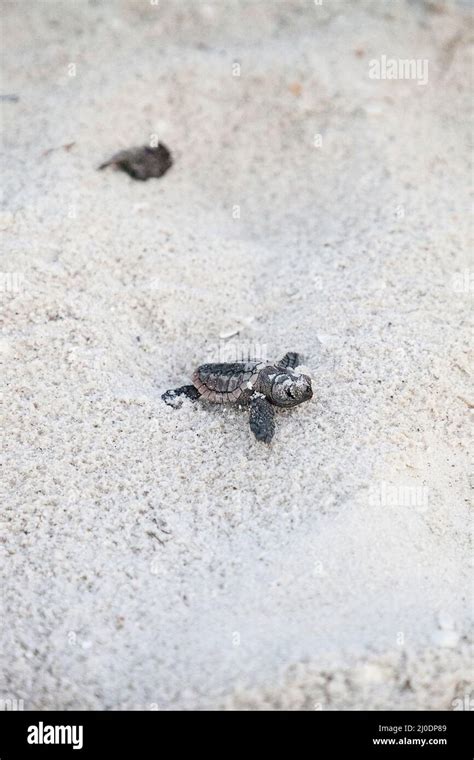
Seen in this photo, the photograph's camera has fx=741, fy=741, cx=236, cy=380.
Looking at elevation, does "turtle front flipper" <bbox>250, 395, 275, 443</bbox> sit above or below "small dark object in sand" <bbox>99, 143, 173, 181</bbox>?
below

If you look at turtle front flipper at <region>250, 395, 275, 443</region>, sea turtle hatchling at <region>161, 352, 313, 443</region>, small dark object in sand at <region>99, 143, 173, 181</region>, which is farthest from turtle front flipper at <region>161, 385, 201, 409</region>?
small dark object in sand at <region>99, 143, 173, 181</region>

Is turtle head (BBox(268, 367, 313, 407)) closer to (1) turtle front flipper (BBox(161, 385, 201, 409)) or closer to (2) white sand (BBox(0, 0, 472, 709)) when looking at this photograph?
(2) white sand (BBox(0, 0, 472, 709))

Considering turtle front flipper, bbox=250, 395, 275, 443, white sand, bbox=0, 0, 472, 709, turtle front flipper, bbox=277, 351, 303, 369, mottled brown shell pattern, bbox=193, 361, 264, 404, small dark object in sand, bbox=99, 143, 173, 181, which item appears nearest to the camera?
white sand, bbox=0, 0, 472, 709

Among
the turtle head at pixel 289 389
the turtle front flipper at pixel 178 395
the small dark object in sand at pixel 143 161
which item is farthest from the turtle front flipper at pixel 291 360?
the small dark object in sand at pixel 143 161

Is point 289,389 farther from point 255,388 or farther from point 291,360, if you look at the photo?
point 291,360

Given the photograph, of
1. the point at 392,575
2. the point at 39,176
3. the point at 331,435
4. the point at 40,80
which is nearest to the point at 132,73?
the point at 40,80

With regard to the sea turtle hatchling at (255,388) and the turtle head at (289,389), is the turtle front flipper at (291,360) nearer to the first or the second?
the sea turtle hatchling at (255,388)
